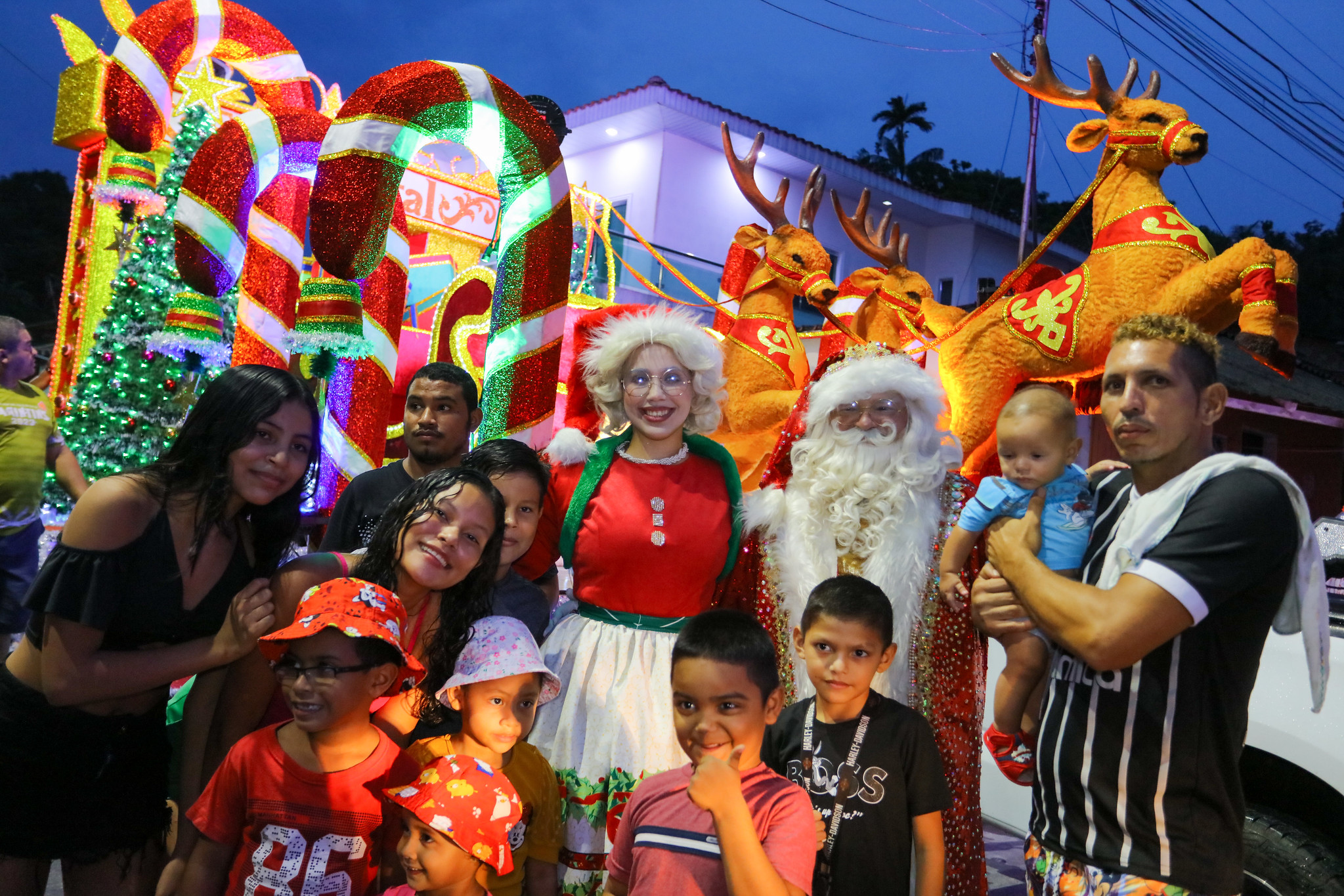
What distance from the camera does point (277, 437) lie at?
230cm

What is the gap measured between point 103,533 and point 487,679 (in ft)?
2.99

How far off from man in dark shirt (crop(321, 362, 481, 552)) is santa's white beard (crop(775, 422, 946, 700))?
4.74 feet

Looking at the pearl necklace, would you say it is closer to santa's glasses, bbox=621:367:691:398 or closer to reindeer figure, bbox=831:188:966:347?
santa's glasses, bbox=621:367:691:398

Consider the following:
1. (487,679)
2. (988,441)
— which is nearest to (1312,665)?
(487,679)

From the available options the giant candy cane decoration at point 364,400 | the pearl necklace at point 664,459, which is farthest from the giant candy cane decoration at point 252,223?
the pearl necklace at point 664,459

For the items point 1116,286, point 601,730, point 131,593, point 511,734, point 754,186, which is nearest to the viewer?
point 131,593

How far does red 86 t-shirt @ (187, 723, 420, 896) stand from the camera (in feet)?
6.56

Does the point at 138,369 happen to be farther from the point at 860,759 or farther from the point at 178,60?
the point at 860,759

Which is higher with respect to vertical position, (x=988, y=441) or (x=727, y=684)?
(x=988, y=441)

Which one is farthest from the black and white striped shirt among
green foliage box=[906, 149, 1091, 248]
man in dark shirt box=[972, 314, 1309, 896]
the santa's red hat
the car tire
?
green foliage box=[906, 149, 1091, 248]

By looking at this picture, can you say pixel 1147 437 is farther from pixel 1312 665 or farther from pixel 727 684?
pixel 727 684

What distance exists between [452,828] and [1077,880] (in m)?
1.31

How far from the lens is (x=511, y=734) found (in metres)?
2.25

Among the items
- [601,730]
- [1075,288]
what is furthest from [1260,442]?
[601,730]
